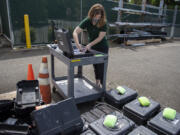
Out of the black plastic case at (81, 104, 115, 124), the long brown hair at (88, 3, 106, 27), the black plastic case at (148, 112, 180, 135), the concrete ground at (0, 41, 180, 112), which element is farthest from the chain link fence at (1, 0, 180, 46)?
the black plastic case at (148, 112, 180, 135)

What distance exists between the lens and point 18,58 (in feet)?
19.8

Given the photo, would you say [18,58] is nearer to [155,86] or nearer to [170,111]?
[155,86]

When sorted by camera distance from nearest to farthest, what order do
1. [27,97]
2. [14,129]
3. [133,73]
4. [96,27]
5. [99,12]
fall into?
[14,129], [27,97], [99,12], [96,27], [133,73]

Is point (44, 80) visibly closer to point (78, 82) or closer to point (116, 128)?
point (78, 82)

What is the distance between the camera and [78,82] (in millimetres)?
3674

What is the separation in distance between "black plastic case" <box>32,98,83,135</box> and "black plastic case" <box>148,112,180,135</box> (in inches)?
37.6

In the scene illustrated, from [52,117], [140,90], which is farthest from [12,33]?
[52,117]

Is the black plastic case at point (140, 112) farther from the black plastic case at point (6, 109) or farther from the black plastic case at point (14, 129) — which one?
the black plastic case at point (6, 109)

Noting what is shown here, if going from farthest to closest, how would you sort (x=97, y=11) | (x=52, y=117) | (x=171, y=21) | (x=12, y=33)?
(x=171, y=21)
(x=12, y=33)
(x=97, y=11)
(x=52, y=117)

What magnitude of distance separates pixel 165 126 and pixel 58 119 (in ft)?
4.32

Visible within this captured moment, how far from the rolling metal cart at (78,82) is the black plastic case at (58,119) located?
2.46 ft

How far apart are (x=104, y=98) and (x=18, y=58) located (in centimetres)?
427

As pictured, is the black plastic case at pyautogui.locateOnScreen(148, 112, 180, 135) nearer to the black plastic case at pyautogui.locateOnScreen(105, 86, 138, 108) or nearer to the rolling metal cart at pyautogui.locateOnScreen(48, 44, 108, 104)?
the black plastic case at pyautogui.locateOnScreen(105, 86, 138, 108)

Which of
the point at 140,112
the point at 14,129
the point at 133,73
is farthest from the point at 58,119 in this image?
the point at 133,73
